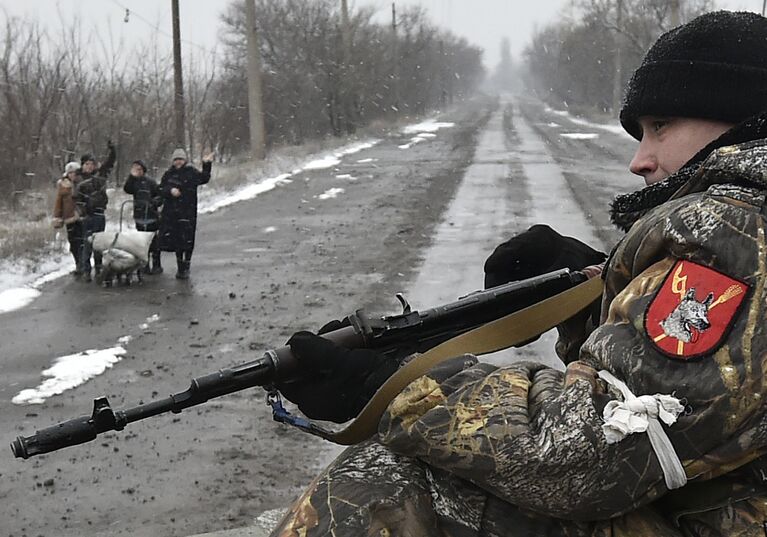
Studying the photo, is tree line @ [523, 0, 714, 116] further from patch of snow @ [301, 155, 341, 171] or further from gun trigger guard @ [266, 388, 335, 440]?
gun trigger guard @ [266, 388, 335, 440]

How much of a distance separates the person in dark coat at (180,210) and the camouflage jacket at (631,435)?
9.56 meters

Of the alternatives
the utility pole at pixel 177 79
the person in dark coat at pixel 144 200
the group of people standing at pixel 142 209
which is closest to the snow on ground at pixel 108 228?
the group of people standing at pixel 142 209

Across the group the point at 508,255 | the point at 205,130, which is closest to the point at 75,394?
the point at 508,255

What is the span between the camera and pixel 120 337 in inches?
324

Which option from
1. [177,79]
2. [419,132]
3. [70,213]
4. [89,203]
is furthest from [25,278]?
[419,132]

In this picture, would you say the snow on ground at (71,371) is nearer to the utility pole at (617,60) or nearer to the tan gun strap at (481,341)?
the tan gun strap at (481,341)

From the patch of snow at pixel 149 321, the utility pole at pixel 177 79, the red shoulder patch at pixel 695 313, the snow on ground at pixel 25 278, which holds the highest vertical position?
the utility pole at pixel 177 79

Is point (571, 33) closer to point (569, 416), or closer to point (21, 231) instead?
point (21, 231)

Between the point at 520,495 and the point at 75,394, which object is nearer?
the point at 520,495

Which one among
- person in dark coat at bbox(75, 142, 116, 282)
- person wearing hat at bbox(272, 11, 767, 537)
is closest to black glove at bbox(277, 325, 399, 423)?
person wearing hat at bbox(272, 11, 767, 537)

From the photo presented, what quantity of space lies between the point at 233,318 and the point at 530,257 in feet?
22.0

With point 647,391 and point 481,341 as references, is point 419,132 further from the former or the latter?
point 647,391

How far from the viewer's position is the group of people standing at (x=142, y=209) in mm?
10820

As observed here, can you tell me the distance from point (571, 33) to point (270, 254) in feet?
226
